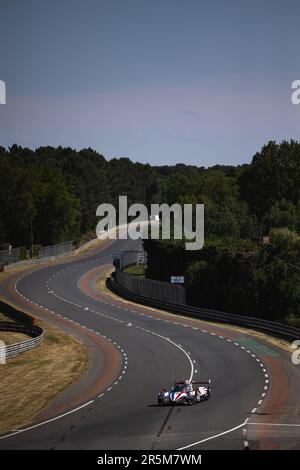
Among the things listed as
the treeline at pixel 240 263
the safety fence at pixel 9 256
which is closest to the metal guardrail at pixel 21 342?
the treeline at pixel 240 263

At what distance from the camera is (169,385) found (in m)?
53.4

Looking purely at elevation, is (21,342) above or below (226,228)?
below

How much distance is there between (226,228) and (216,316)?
2585 inches

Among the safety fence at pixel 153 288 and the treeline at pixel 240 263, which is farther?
the safety fence at pixel 153 288

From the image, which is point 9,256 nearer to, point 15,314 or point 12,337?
point 15,314

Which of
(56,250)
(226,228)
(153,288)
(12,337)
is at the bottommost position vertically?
(12,337)

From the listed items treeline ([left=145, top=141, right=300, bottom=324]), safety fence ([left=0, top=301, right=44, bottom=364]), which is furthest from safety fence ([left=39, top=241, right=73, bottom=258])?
safety fence ([left=0, top=301, right=44, bottom=364])

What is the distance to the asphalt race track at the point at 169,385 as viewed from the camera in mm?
38094

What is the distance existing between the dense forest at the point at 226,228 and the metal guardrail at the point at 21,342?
28161 millimetres

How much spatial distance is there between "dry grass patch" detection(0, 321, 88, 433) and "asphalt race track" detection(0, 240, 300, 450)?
250 cm

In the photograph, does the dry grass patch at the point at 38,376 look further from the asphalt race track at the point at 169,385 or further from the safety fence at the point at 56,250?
the safety fence at the point at 56,250

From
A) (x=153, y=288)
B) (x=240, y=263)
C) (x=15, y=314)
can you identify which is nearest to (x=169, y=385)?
(x=15, y=314)

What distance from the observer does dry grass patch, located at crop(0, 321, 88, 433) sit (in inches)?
1885
